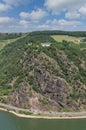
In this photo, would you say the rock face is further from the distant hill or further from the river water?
the river water

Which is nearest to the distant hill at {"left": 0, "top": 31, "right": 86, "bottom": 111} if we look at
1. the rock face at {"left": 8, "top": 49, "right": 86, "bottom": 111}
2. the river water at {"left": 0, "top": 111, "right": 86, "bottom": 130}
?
the rock face at {"left": 8, "top": 49, "right": 86, "bottom": 111}

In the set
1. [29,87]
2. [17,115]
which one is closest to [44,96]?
[29,87]

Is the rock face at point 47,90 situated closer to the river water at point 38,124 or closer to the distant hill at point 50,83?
the distant hill at point 50,83

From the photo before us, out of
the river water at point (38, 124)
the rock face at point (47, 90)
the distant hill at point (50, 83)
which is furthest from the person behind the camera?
the distant hill at point (50, 83)

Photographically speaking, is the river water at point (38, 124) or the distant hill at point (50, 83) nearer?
the river water at point (38, 124)

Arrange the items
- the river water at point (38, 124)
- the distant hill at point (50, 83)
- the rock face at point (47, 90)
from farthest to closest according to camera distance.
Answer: the distant hill at point (50, 83) → the rock face at point (47, 90) → the river water at point (38, 124)

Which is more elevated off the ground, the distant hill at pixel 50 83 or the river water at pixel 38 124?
the distant hill at pixel 50 83

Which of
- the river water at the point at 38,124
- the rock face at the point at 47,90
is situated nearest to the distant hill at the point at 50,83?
the rock face at the point at 47,90

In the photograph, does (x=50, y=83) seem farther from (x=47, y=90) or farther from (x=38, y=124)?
(x=38, y=124)

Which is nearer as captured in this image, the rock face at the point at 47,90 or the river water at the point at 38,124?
the river water at the point at 38,124

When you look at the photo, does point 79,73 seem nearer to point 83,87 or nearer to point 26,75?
point 83,87
